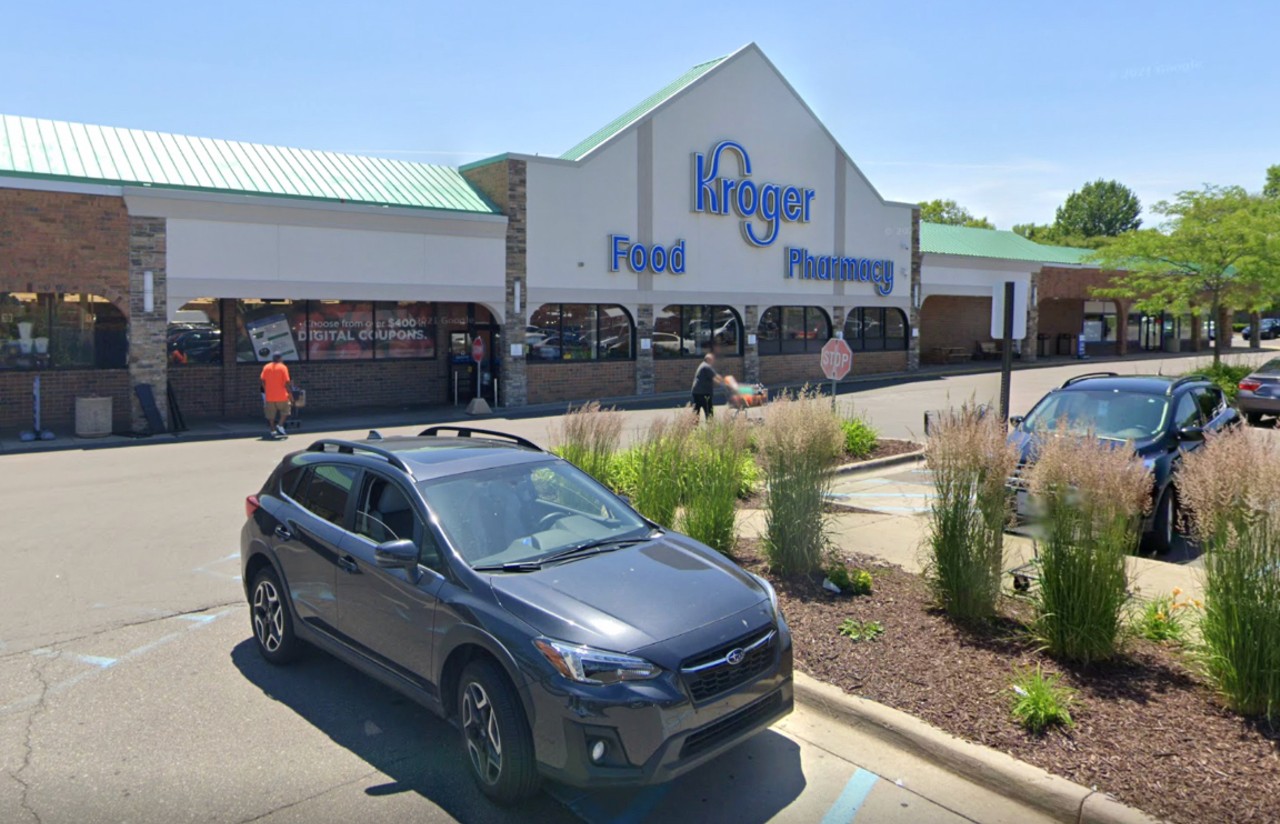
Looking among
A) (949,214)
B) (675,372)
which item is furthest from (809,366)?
(949,214)

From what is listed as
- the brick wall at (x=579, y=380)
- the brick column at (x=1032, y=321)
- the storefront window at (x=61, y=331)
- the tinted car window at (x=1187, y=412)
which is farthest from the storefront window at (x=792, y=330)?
the tinted car window at (x=1187, y=412)

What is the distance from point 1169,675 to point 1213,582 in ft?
2.75

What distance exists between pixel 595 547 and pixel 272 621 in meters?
2.48

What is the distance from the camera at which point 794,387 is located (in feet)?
99.0

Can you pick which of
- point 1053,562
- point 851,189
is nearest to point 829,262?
point 851,189

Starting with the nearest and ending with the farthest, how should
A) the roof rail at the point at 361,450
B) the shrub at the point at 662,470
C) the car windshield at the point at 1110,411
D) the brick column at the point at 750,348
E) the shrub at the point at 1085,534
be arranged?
the shrub at the point at 1085,534, the roof rail at the point at 361,450, the shrub at the point at 662,470, the car windshield at the point at 1110,411, the brick column at the point at 750,348

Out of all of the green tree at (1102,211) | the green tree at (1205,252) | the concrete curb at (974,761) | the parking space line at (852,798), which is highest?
the green tree at (1102,211)

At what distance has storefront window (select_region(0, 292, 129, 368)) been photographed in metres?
19.1

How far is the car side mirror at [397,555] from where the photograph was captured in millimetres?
4984

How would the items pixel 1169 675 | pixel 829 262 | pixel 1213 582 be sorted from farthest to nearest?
pixel 829 262 < pixel 1169 675 < pixel 1213 582

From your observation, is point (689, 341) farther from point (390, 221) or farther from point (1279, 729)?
point (1279, 729)

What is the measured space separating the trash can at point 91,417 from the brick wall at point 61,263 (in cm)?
84

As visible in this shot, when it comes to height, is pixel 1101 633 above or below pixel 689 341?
below

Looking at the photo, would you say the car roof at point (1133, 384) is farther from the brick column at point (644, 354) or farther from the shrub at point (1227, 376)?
the brick column at point (644, 354)
